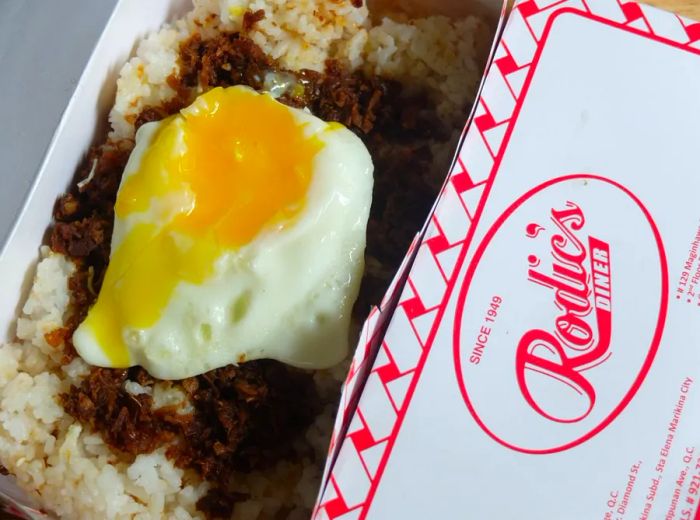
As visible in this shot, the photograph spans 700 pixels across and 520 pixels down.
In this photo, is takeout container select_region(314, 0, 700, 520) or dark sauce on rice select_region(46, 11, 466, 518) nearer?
takeout container select_region(314, 0, 700, 520)

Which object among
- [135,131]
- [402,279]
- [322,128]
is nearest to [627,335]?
[402,279]

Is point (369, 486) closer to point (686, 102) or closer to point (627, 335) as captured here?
point (627, 335)

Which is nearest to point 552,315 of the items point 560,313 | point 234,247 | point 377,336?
point 560,313

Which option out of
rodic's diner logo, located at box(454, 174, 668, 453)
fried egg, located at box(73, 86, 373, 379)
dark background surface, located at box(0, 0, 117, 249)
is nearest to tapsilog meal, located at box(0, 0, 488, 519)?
fried egg, located at box(73, 86, 373, 379)

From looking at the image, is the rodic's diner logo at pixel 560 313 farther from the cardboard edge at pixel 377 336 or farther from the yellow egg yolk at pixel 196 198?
the yellow egg yolk at pixel 196 198

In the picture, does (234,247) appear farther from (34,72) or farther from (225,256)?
(34,72)

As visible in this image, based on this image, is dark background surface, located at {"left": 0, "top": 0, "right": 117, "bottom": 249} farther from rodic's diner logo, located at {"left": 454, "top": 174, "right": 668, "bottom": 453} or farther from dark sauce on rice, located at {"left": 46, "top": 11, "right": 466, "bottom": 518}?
rodic's diner logo, located at {"left": 454, "top": 174, "right": 668, "bottom": 453}

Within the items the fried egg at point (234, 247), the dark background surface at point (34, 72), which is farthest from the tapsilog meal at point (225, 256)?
the dark background surface at point (34, 72)
